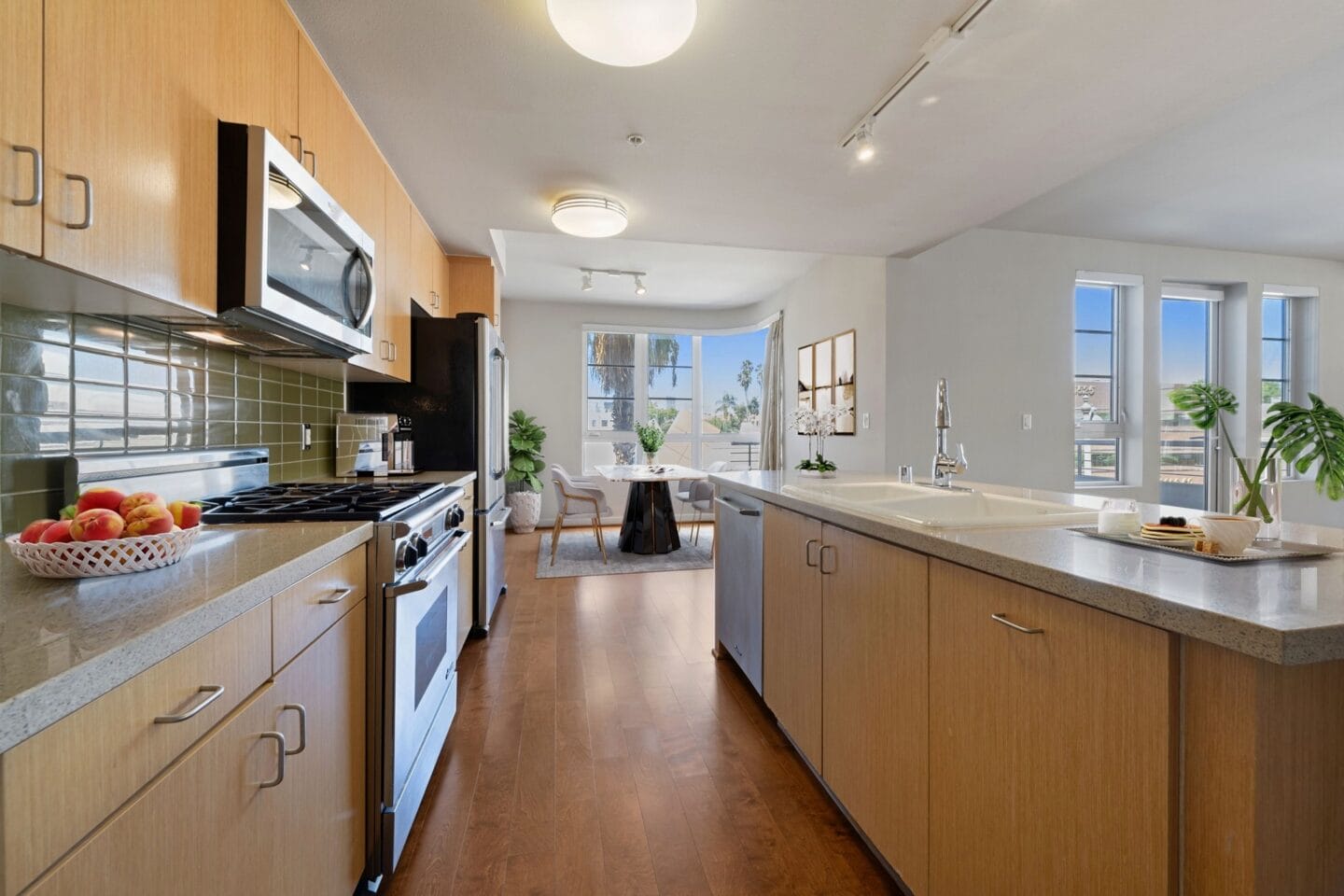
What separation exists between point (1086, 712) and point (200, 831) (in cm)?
124

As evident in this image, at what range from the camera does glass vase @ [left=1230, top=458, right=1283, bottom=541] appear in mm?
1055

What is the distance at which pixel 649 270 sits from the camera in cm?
535

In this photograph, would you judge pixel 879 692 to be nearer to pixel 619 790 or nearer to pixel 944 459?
pixel 619 790

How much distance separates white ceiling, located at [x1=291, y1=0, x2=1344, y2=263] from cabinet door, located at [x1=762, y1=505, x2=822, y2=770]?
1.44 meters

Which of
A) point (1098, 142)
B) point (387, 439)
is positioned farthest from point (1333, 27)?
point (387, 439)

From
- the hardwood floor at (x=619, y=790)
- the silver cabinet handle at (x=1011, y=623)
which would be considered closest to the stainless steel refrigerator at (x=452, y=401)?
the hardwood floor at (x=619, y=790)

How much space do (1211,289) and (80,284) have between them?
691cm

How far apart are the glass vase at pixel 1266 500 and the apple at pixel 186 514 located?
73.6 inches

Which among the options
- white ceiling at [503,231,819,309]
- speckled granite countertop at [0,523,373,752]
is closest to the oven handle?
speckled granite countertop at [0,523,373,752]

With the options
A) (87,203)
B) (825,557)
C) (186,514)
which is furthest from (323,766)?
(825,557)

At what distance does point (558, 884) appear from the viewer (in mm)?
1386

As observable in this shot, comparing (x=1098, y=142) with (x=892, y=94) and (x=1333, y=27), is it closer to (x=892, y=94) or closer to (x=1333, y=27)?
(x=1333, y=27)

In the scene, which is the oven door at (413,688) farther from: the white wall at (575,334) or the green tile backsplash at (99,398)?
the white wall at (575,334)

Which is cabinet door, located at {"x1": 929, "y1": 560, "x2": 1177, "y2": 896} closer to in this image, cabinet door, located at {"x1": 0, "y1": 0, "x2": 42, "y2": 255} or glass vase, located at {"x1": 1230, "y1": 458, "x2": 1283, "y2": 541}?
glass vase, located at {"x1": 1230, "y1": 458, "x2": 1283, "y2": 541}
